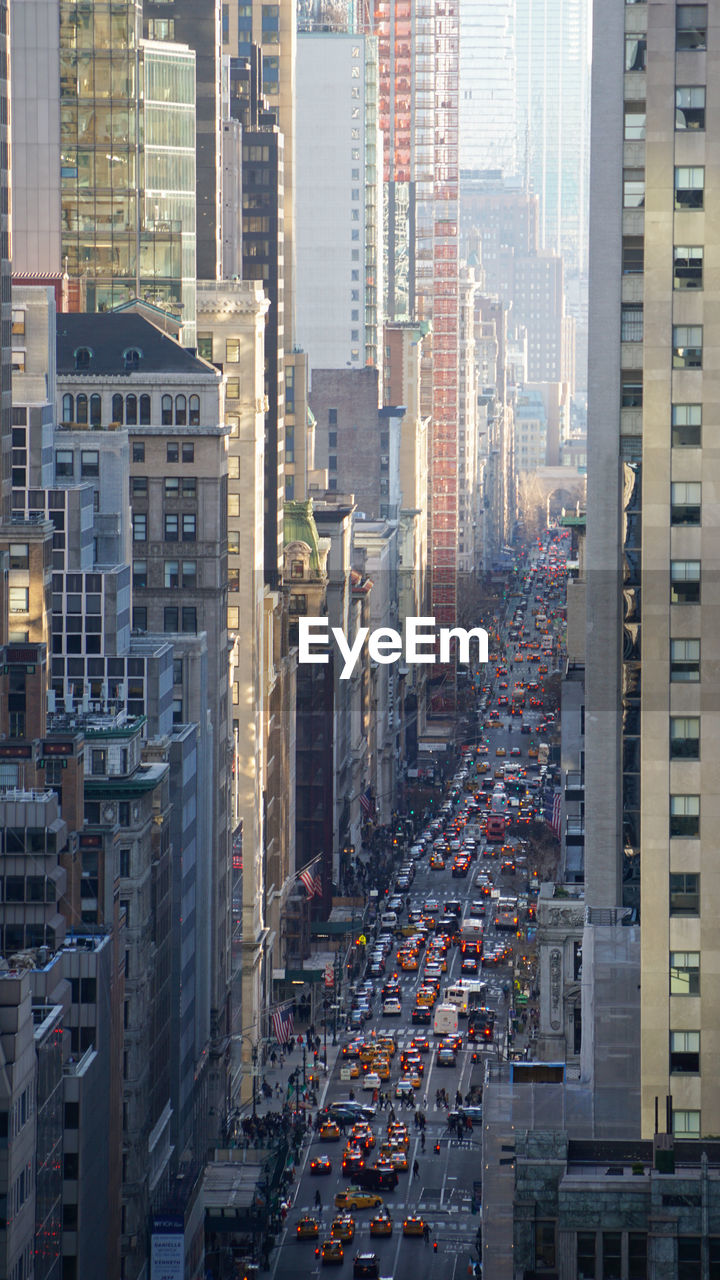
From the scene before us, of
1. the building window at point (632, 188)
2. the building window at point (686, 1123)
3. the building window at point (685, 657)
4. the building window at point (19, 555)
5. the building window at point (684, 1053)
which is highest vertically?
the building window at point (632, 188)

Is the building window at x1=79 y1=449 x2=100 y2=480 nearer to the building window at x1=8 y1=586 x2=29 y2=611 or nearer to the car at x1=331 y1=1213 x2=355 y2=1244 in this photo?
the building window at x1=8 y1=586 x2=29 y2=611

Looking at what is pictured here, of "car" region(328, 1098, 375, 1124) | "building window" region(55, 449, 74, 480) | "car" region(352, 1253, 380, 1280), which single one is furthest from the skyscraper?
"car" region(328, 1098, 375, 1124)

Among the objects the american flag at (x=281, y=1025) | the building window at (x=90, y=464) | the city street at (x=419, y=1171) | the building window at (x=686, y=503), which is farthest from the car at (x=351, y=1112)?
the building window at (x=686, y=503)

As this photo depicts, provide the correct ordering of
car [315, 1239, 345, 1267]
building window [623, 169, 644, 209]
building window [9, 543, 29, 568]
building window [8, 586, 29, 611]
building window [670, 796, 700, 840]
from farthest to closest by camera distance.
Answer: car [315, 1239, 345, 1267] < building window [8, 586, 29, 611] < building window [9, 543, 29, 568] < building window [623, 169, 644, 209] < building window [670, 796, 700, 840]

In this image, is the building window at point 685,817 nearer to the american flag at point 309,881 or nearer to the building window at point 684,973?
the building window at point 684,973

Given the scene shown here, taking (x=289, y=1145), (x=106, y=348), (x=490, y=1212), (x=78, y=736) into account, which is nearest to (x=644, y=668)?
(x=490, y=1212)

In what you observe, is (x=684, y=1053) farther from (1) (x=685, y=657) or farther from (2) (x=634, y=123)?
(2) (x=634, y=123)
